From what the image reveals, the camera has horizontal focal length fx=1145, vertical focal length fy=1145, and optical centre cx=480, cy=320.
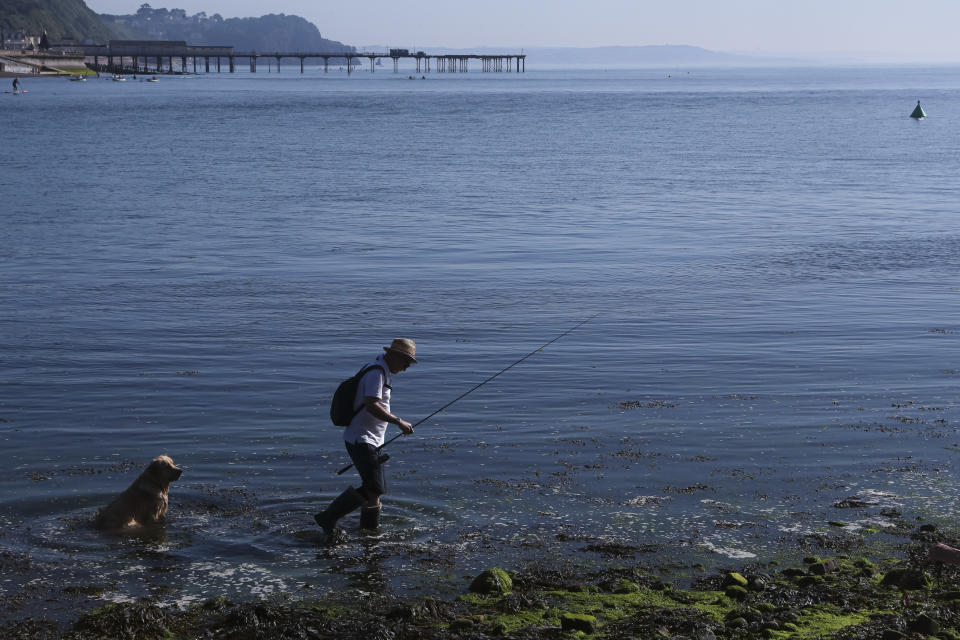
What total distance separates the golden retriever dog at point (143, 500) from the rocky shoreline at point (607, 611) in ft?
5.31

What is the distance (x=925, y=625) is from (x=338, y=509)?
4.64 metres

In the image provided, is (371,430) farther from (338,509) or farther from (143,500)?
(143,500)

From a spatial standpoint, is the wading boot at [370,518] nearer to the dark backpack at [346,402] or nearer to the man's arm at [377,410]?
the dark backpack at [346,402]

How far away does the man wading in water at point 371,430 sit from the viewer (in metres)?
9.32

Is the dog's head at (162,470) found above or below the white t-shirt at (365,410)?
below

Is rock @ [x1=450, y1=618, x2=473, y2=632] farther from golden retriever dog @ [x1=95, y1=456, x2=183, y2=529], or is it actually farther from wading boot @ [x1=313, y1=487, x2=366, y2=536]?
golden retriever dog @ [x1=95, y1=456, x2=183, y2=529]

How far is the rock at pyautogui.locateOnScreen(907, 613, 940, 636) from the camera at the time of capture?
766cm

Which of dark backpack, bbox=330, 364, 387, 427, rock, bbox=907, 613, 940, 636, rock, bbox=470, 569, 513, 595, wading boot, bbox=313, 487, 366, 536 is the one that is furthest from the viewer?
wading boot, bbox=313, 487, 366, 536

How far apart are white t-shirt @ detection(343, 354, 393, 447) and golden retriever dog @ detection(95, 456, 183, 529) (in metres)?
1.67

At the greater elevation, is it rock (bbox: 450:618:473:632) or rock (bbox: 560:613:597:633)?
rock (bbox: 560:613:597:633)

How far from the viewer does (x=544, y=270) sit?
78.3 ft

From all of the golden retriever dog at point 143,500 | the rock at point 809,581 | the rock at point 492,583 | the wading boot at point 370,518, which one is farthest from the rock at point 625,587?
the golden retriever dog at point 143,500

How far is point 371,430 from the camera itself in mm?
9508

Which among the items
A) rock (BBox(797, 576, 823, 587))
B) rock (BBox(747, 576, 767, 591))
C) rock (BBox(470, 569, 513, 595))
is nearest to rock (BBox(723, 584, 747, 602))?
rock (BBox(747, 576, 767, 591))
